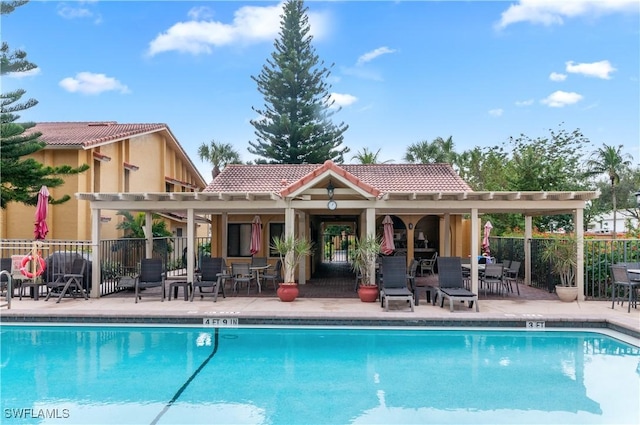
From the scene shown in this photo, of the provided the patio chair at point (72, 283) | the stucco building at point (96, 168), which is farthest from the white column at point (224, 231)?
the patio chair at point (72, 283)

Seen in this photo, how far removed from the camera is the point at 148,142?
23.9 metres

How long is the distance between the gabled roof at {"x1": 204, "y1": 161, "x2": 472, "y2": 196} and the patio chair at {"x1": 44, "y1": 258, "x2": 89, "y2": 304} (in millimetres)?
5093

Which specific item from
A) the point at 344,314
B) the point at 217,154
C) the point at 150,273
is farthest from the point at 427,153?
the point at 344,314

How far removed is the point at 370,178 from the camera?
1814 centimetres

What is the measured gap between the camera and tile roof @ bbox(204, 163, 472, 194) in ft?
56.0

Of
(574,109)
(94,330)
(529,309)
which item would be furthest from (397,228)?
(574,109)

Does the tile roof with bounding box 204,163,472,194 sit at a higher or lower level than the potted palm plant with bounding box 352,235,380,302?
higher

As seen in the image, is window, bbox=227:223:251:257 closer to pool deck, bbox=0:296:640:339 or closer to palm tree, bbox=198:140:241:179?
pool deck, bbox=0:296:640:339

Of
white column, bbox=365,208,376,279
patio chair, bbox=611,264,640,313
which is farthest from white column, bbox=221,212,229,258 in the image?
patio chair, bbox=611,264,640,313

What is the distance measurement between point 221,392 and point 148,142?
20259mm

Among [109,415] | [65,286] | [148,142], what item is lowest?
[109,415]

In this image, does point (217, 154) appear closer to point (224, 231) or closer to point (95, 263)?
point (224, 231)

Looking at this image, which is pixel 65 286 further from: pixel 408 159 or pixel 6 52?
pixel 408 159

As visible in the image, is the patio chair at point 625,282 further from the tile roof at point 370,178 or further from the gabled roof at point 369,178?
the tile roof at point 370,178
